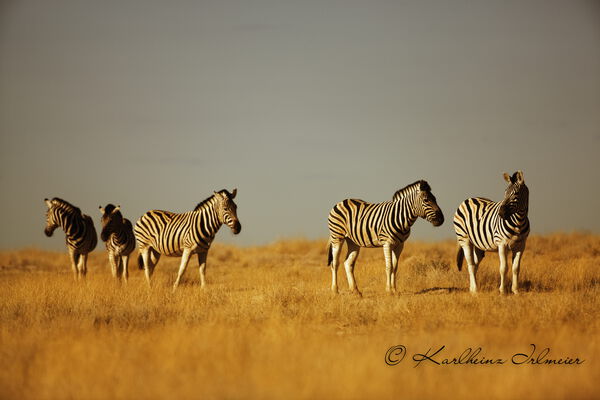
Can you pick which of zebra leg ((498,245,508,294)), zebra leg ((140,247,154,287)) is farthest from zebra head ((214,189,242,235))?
zebra leg ((498,245,508,294))

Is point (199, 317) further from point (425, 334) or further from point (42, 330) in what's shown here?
point (425, 334)

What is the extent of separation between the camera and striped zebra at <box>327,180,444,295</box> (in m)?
13.1

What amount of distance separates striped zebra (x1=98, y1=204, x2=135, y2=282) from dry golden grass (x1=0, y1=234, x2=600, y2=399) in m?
1.33

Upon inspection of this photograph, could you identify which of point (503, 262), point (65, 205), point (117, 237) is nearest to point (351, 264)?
point (503, 262)

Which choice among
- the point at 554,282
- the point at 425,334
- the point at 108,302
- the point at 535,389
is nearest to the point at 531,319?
the point at 425,334

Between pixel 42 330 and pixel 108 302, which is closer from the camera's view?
pixel 42 330

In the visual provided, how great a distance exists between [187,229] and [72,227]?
3.74 metres

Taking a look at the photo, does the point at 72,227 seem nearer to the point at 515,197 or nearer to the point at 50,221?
the point at 50,221

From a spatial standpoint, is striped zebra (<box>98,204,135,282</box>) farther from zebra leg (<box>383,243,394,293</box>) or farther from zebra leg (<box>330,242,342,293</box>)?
zebra leg (<box>383,243,394,293</box>)

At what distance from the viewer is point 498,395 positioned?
6164 millimetres

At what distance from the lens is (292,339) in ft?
27.2

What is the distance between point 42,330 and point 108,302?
122 inches

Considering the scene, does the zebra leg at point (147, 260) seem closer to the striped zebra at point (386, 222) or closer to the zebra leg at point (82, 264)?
the zebra leg at point (82, 264)

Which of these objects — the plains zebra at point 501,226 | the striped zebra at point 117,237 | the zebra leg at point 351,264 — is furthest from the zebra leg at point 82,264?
the plains zebra at point 501,226
